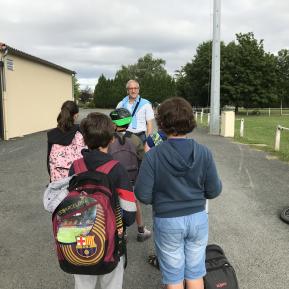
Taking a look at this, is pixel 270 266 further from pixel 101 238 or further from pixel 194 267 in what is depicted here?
pixel 101 238

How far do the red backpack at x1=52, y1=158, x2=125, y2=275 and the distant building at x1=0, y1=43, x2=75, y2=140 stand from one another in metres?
15.9

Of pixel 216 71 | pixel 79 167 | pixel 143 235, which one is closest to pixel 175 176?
pixel 79 167

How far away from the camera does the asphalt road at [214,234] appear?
3.91m

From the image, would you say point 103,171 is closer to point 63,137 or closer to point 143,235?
point 63,137

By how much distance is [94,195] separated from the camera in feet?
8.46

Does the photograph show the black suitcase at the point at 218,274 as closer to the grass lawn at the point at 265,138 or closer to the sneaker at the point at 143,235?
the sneaker at the point at 143,235

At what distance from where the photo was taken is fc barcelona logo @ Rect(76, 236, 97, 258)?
2543mm

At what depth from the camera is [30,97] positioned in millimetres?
21656

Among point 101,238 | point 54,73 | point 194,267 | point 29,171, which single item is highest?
point 54,73

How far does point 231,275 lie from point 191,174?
3.33 feet

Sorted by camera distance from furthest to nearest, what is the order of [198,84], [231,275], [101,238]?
[198,84], [231,275], [101,238]

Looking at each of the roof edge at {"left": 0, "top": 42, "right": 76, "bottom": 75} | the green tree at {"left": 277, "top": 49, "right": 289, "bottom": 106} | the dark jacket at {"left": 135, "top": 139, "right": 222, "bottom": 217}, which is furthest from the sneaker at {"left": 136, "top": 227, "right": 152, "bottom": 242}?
the green tree at {"left": 277, "top": 49, "right": 289, "bottom": 106}

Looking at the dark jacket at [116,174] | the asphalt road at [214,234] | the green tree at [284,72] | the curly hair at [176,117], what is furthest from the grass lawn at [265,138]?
the green tree at [284,72]

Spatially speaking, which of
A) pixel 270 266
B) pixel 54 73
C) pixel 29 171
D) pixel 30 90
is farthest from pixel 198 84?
pixel 270 266
